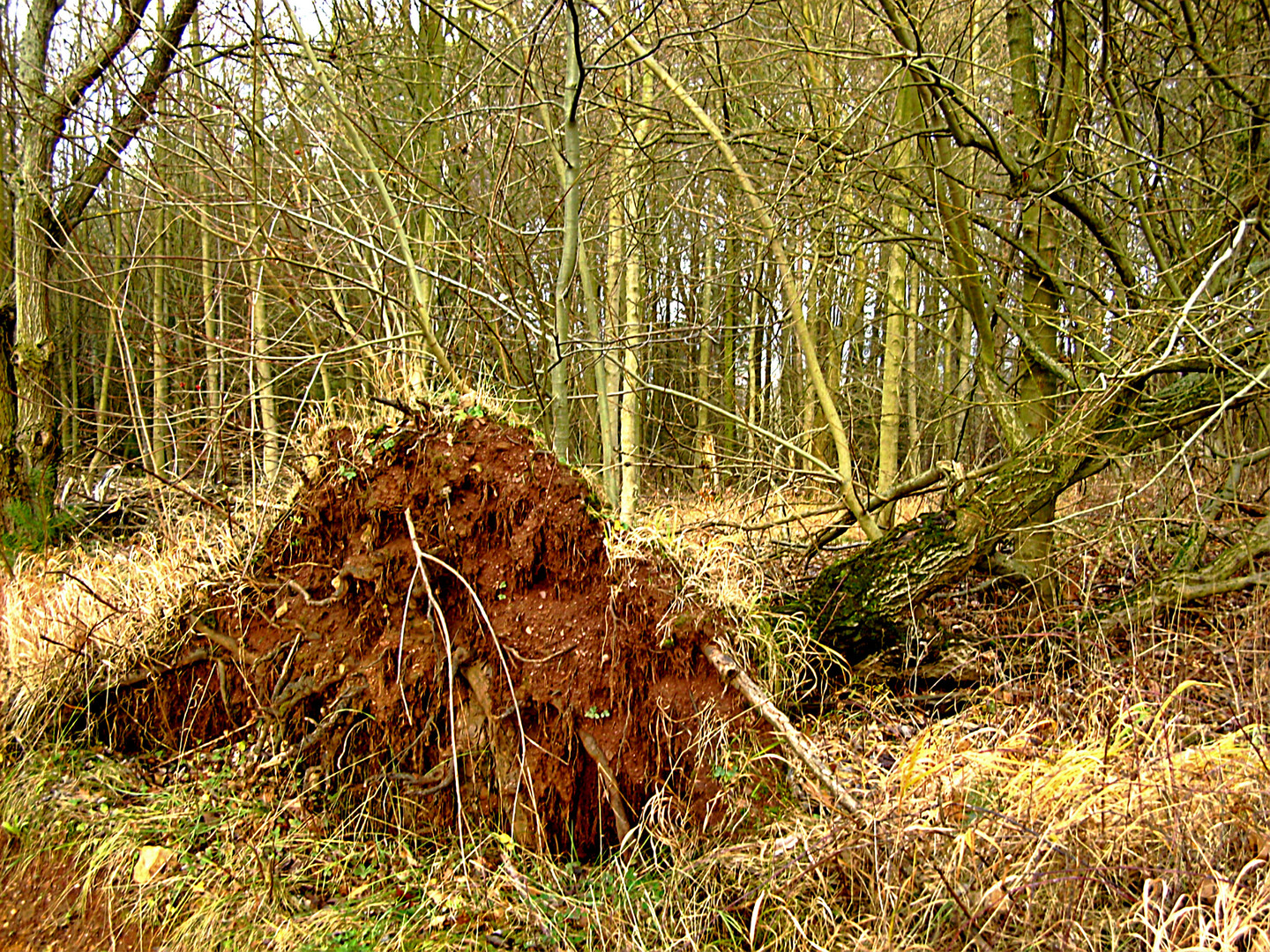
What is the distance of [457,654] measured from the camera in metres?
3.77

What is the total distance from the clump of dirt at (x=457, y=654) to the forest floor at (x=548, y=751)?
0.05ft

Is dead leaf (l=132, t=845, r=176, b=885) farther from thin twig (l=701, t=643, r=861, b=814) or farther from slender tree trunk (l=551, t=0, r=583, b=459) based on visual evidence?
slender tree trunk (l=551, t=0, r=583, b=459)

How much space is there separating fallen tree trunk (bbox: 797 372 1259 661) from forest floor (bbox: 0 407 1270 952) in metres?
0.25

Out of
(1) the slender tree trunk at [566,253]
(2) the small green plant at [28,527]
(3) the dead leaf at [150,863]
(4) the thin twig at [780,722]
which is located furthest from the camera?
(2) the small green plant at [28,527]

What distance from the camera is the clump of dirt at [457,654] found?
3625 mm

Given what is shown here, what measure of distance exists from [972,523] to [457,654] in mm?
3096

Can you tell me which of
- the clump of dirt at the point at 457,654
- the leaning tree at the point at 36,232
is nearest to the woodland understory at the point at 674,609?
the clump of dirt at the point at 457,654

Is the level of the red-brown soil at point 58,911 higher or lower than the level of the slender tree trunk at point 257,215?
lower

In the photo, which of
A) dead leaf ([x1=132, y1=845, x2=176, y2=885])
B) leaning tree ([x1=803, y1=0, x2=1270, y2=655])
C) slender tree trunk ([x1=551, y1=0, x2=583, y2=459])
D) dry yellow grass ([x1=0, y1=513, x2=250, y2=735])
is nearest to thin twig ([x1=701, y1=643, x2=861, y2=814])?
leaning tree ([x1=803, y1=0, x2=1270, y2=655])

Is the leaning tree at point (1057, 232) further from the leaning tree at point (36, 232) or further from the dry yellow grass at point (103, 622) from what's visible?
the leaning tree at point (36, 232)

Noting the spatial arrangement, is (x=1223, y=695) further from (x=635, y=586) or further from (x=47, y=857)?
(x=47, y=857)

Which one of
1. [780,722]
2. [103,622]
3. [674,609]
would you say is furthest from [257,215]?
[780,722]

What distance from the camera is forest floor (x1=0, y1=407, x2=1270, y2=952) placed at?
2.88 metres

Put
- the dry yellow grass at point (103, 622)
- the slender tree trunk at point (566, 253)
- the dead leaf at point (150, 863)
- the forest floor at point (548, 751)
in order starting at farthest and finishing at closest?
the slender tree trunk at point (566, 253) < the dry yellow grass at point (103, 622) < the dead leaf at point (150, 863) < the forest floor at point (548, 751)
